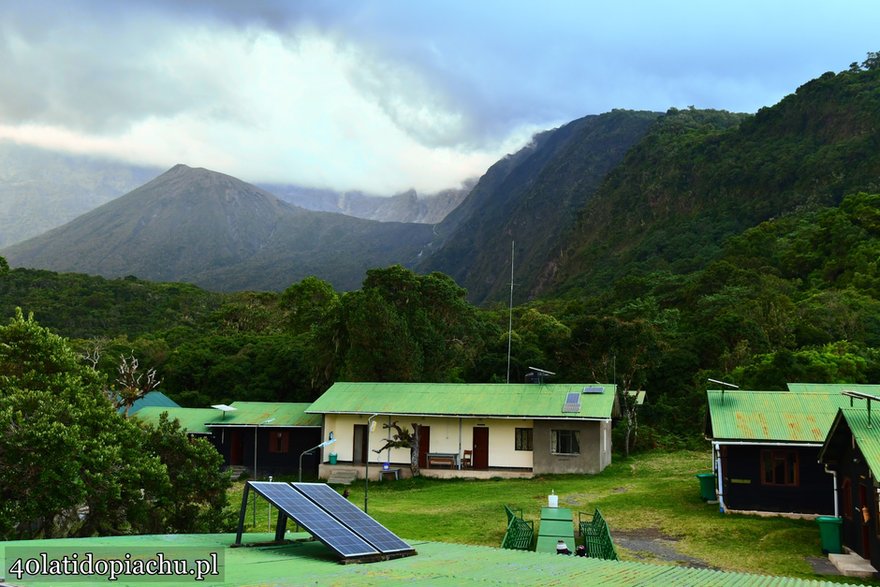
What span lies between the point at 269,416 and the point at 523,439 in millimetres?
12232

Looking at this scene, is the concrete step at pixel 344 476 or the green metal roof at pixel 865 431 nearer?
the green metal roof at pixel 865 431

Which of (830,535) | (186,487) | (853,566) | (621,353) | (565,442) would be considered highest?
(621,353)

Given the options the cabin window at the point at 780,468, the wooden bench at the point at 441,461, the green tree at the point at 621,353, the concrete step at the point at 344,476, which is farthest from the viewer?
the green tree at the point at 621,353

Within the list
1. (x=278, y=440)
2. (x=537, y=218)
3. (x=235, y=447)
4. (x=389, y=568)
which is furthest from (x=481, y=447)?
(x=537, y=218)

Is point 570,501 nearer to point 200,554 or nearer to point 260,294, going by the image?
point 200,554

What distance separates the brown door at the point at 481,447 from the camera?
3031cm

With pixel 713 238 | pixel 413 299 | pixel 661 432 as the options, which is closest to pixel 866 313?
pixel 661 432

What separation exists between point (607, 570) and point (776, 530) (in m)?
12.5

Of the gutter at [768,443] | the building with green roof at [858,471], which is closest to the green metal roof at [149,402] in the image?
the gutter at [768,443]

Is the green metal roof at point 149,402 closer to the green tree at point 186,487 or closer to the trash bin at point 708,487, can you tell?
the green tree at point 186,487

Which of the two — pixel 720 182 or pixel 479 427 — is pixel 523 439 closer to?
pixel 479 427

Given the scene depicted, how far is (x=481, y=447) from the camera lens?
3047 centimetres

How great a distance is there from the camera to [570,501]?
22.7 metres

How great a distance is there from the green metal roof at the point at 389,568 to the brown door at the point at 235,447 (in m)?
26.0
